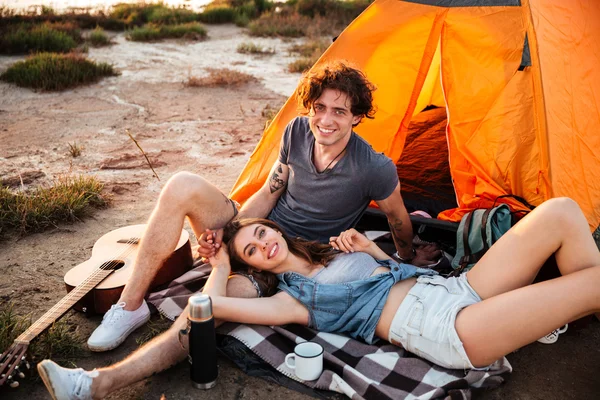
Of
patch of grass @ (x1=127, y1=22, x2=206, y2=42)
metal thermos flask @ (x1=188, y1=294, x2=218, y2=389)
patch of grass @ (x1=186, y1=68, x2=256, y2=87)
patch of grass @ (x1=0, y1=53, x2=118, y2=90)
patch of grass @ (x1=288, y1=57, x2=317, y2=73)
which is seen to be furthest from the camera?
patch of grass @ (x1=127, y1=22, x2=206, y2=42)

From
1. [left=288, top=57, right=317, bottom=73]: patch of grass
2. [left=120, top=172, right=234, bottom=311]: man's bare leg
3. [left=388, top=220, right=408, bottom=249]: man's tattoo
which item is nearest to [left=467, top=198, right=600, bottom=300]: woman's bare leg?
[left=388, top=220, right=408, bottom=249]: man's tattoo

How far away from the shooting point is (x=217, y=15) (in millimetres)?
13703

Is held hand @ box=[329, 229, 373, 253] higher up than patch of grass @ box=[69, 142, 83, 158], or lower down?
higher up

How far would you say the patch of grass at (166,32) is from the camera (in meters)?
11.4

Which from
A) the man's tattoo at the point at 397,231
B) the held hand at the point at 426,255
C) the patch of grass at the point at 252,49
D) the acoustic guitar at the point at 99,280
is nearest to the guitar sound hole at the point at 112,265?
the acoustic guitar at the point at 99,280

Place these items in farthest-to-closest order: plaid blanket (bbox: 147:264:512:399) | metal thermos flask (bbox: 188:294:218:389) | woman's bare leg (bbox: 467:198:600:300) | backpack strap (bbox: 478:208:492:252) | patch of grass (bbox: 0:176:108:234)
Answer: patch of grass (bbox: 0:176:108:234) < backpack strap (bbox: 478:208:492:252) < woman's bare leg (bbox: 467:198:600:300) < plaid blanket (bbox: 147:264:512:399) < metal thermos flask (bbox: 188:294:218:389)

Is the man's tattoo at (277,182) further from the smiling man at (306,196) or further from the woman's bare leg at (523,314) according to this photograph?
the woman's bare leg at (523,314)

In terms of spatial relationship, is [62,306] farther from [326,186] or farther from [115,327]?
[326,186]

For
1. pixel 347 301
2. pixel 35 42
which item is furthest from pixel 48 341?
pixel 35 42

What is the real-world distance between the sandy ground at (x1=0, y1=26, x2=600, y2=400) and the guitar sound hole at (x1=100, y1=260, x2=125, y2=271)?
0.98ft

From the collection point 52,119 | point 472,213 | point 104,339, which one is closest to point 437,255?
point 472,213

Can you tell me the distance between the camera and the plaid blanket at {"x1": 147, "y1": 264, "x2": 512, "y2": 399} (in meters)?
2.42

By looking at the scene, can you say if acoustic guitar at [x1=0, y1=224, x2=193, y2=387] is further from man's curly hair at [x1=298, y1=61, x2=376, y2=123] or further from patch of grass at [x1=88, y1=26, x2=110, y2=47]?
patch of grass at [x1=88, y1=26, x2=110, y2=47]

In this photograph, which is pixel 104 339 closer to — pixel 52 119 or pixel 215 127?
pixel 215 127
